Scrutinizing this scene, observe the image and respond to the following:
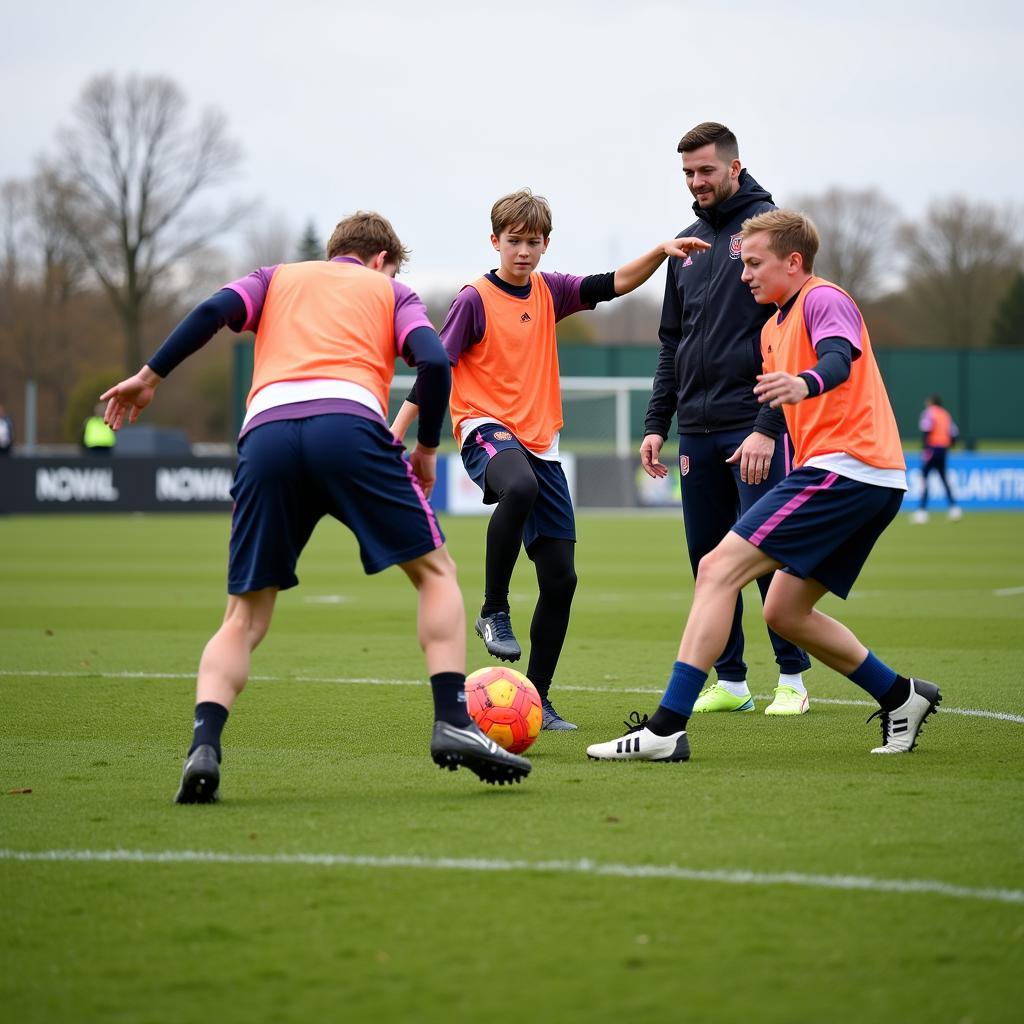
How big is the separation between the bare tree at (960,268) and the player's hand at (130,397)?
5546cm

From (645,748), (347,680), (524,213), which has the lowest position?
(347,680)

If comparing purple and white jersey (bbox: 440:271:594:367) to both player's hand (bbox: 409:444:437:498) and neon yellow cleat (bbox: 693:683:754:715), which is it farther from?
neon yellow cleat (bbox: 693:683:754:715)

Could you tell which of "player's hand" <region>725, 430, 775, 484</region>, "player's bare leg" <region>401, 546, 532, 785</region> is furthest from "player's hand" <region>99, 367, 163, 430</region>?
"player's hand" <region>725, 430, 775, 484</region>

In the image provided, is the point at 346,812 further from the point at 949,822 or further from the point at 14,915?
the point at 949,822

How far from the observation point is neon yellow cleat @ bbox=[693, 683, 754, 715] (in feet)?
24.2

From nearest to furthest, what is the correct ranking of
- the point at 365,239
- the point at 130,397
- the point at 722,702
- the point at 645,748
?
the point at 130,397 < the point at 365,239 < the point at 645,748 < the point at 722,702

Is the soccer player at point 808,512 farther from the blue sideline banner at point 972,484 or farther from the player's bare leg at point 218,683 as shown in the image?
the blue sideline banner at point 972,484

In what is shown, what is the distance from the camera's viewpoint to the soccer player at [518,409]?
684 centimetres

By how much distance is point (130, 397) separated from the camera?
5219 mm

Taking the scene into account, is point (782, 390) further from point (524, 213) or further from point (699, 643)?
point (524, 213)

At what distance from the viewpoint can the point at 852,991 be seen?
3.05m

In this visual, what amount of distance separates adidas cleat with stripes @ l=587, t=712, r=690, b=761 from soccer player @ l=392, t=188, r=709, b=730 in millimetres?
1005

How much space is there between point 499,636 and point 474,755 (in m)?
1.92

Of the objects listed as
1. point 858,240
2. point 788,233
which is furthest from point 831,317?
point 858,240
